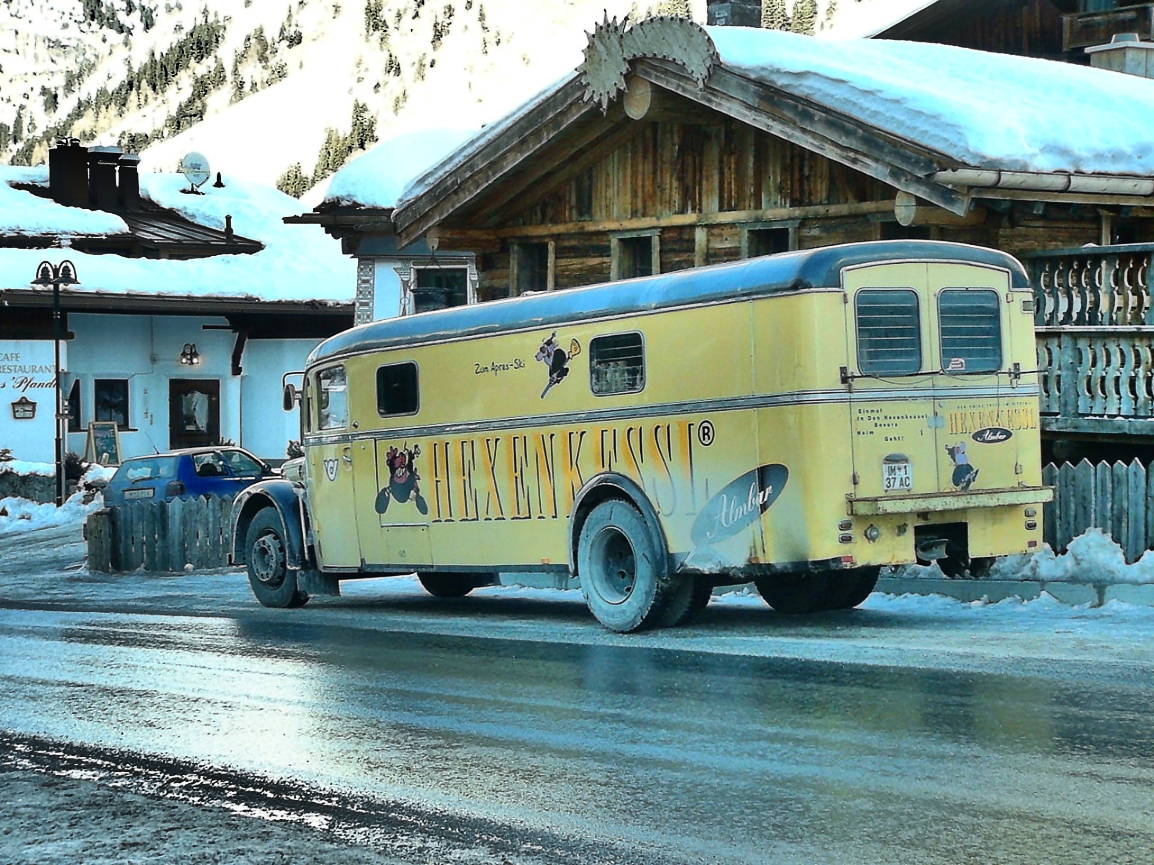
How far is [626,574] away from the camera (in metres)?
14.3

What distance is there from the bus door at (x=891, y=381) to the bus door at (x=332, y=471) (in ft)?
19.7

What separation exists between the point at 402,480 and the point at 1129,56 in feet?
45.6

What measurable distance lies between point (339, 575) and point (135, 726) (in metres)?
7.63

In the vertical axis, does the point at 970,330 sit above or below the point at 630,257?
below

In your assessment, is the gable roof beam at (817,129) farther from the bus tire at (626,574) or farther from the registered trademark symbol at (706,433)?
the bus tire at (626,574)

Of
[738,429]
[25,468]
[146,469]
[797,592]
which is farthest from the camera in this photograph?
[25,468]

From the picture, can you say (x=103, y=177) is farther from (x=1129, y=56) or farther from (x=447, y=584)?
(x=447, y=584)

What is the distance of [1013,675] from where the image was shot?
35.0 ft

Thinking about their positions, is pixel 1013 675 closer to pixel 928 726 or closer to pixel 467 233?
pixel 928 726

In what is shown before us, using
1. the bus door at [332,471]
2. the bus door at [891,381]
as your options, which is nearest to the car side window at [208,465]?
the bus door at [332,471]

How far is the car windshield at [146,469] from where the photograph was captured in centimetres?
2827

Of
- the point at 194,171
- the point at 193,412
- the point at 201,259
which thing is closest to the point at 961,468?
the point at 193,412

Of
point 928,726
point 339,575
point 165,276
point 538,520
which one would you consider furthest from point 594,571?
point 165,276

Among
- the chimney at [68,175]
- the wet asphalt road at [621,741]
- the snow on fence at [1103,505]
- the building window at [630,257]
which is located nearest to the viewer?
the wet asphalt road at [621,741]
